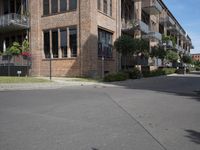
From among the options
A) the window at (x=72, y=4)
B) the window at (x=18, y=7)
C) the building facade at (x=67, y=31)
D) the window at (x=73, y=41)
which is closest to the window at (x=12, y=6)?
the building facade at (x=67, y=31)

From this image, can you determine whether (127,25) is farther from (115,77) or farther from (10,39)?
(10,39)

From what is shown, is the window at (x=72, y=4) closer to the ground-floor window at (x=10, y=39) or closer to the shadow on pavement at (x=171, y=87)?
the ground-floor window at (x=10, y=39)

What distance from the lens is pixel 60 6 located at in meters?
27.8

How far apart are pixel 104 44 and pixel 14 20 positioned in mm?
9297

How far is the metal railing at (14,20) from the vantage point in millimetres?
28766

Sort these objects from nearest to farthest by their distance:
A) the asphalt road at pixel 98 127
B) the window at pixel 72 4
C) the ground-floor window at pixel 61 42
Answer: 1. the asphalt road at pixel 98 127
2. the window at pixel 72 4
3. the ground-floor window at pixel 61 42

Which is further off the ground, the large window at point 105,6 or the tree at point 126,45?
the large window at point 105,6

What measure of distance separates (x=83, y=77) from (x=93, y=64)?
1.49 m

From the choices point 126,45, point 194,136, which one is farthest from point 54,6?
point 194,136

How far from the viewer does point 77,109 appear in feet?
29.8

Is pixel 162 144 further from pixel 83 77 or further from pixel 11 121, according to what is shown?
pixel 83 77

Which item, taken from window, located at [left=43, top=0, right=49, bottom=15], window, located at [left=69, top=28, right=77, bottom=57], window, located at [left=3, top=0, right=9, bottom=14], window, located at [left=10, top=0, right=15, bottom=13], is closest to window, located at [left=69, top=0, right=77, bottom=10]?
window, located at [left=69, top=28, right=77, bottom=57]

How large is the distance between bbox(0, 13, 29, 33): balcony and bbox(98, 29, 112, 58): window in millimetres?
7850

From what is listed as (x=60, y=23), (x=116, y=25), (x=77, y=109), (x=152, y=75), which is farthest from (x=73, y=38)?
(x=77, y=109)
